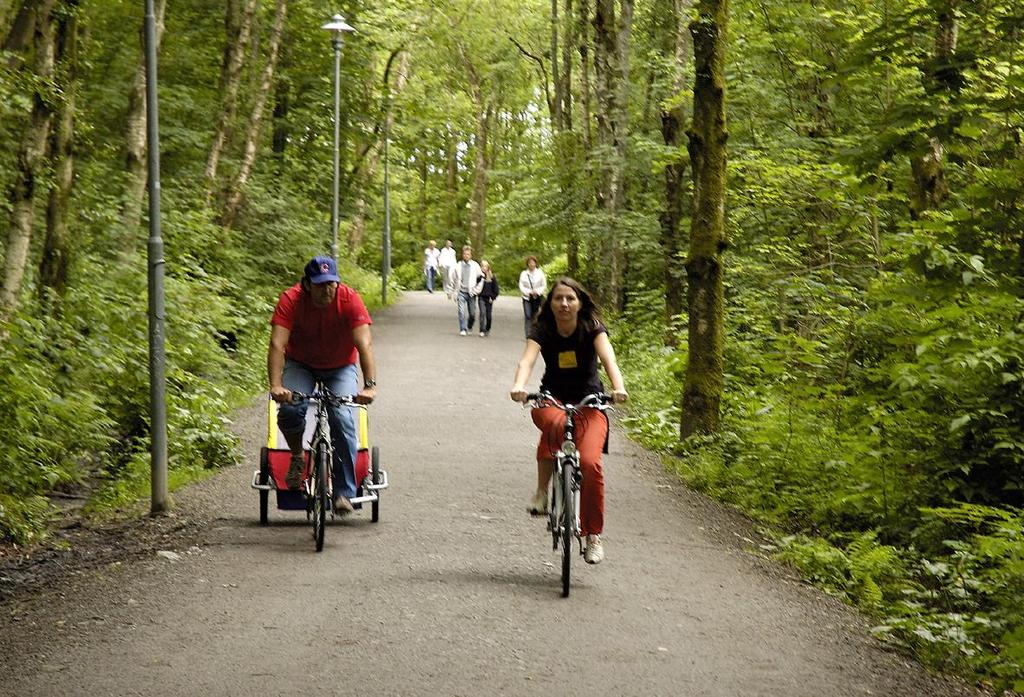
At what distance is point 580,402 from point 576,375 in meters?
0.29

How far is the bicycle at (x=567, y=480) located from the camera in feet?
25.8

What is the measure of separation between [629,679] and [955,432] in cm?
541

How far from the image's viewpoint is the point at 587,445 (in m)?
8.08

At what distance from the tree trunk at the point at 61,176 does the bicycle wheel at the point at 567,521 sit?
9968 millimetres

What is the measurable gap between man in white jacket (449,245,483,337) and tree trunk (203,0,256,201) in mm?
6057

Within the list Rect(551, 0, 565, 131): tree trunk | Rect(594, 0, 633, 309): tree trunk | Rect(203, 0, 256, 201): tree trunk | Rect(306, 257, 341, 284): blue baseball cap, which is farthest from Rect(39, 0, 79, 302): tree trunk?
Rect(551, 0, 565, 131): tree trunk

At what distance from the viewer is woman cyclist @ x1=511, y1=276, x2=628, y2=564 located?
8.09 m

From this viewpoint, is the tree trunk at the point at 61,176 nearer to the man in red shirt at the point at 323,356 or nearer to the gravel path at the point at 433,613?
the gravel path at the point at 433,613

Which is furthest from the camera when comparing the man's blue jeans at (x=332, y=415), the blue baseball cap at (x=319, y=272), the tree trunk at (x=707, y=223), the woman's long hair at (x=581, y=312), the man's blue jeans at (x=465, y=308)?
the man's blue jeans at (x=465, y=308)

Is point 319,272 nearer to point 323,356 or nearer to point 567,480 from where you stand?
point 323,356

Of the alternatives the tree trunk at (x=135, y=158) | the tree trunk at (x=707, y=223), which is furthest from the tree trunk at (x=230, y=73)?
the tree trunk at (x=707, y=223)

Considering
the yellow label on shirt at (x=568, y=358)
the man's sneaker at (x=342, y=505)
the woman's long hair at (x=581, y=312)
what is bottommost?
the man's sneaker at (x=342, y=505)

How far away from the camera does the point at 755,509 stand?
1192cm

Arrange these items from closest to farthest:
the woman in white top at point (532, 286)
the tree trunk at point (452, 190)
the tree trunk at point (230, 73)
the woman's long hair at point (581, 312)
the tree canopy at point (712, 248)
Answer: the woman's long hair at point (581, 312), the tree canopy at point (712, 248), the tree trunk at point (230, 73), the woman in white top at point (532, 286), the tree trunk at point (452, 190)
